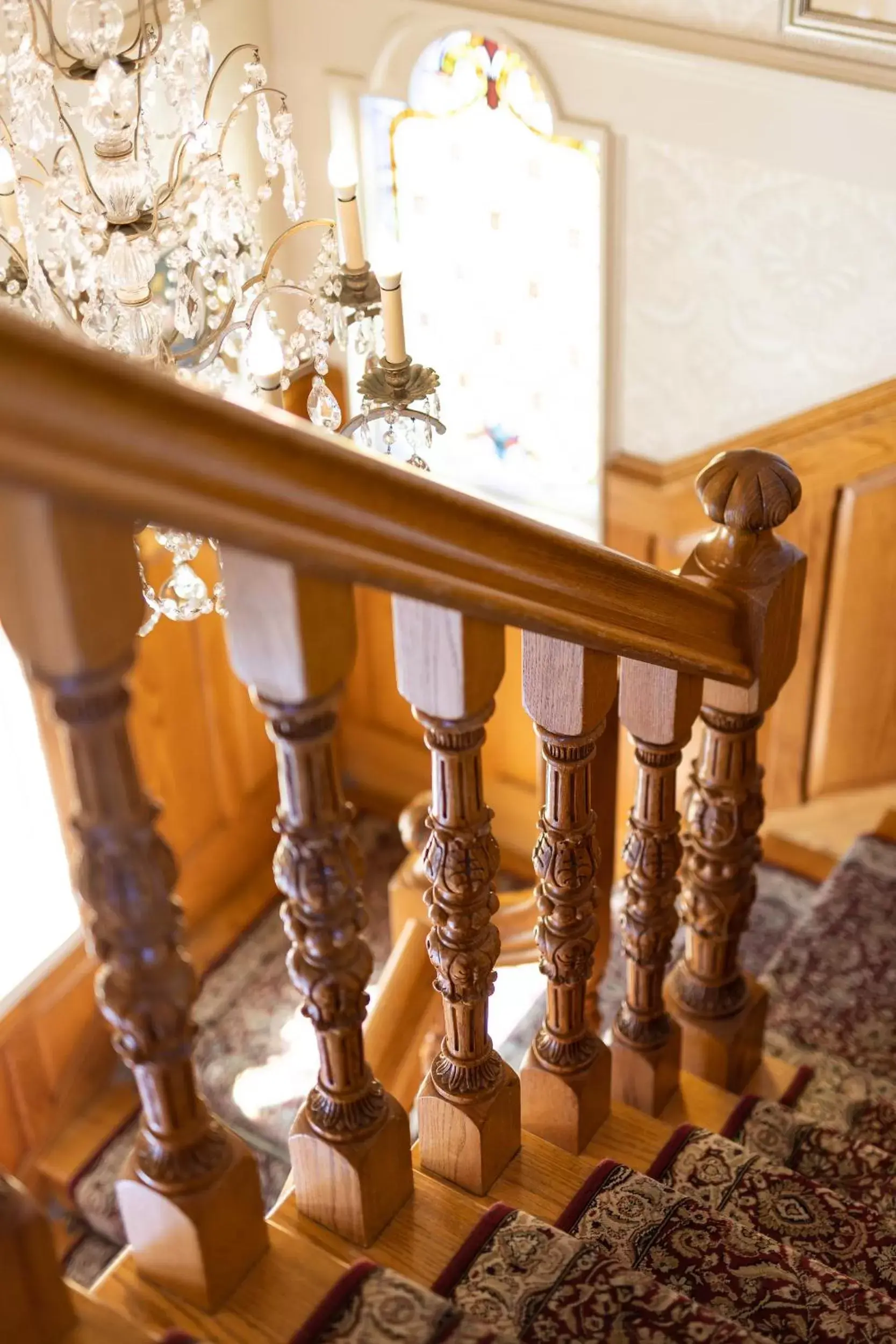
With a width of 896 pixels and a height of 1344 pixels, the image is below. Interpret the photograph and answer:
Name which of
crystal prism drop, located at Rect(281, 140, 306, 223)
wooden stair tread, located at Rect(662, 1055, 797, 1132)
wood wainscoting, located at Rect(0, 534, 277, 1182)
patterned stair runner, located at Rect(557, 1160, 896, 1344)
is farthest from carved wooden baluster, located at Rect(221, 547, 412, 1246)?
wood wainscoting, located at Rect(0, 534, 277, 1182)

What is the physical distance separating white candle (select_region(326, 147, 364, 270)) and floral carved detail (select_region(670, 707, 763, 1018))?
2.67 ft

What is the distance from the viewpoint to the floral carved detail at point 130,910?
37.7 inches

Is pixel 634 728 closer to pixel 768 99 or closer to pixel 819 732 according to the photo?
pixel 768 99

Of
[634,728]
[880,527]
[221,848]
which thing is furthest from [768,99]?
[221,848]

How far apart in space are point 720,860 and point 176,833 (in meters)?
2.98

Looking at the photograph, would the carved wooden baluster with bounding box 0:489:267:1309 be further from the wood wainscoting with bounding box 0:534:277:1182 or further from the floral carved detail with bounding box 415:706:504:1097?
the wood wainscoting with bounding box 0:534:277:1182

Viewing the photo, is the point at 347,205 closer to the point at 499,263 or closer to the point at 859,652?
the point at 499,263

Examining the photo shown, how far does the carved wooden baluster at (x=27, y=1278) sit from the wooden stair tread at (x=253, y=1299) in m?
0.16

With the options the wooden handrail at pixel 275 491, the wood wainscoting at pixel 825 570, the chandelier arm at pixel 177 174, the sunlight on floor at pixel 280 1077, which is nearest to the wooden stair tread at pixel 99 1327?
the wooden handrail at pixel 275 491

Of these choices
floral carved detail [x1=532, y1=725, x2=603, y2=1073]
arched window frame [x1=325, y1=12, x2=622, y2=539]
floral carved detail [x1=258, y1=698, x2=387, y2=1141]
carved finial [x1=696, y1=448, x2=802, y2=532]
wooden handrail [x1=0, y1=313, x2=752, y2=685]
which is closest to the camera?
wooden handrail [x1=0, y1=313, x2=752, y2=685]

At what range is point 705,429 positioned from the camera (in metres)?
3.78

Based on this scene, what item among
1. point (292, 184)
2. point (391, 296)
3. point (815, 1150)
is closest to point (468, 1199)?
point (815, 1150)

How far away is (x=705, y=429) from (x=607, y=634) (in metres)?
2.57

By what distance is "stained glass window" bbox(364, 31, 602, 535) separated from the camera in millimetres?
3836
